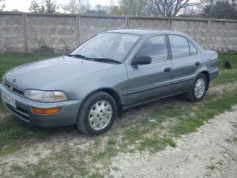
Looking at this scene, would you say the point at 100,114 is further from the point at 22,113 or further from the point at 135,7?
the point at 135,7

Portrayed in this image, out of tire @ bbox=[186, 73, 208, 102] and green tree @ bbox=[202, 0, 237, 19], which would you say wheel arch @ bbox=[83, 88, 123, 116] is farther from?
green tree @ bbox=[202, 0, 237, 19]

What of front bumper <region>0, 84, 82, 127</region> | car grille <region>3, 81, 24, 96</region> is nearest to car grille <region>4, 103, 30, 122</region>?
front bumper <region>0, 84, 82, 127</region>

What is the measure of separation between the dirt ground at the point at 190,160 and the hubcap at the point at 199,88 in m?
1.62

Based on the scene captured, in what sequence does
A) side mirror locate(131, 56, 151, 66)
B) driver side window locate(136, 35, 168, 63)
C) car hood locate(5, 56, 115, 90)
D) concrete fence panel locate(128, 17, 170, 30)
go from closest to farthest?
car hood locate(5, 56, 115, 90) < side mirror locate(131, 56, 151, 66) < driver side window locate(136, 35, 168, 63) < concrete fence panel locate(128, 17, 170, 30)

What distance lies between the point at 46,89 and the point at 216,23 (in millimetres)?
11791

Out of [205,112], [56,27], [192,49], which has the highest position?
[56,27]

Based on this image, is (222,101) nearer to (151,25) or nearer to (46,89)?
(46,89)

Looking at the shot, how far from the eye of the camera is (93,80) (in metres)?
4.50

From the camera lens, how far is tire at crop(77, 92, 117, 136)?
4449mm

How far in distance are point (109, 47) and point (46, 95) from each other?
5.60 feet

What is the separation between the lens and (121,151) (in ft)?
14.1

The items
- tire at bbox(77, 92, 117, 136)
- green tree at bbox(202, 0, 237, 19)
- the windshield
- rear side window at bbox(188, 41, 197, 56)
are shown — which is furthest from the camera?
green tree at bbox(202, 0, 237, 19)

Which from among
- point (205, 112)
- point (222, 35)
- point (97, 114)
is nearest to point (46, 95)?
point (97, 114)

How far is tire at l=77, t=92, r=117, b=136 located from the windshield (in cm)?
77
